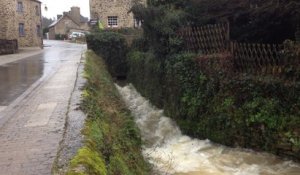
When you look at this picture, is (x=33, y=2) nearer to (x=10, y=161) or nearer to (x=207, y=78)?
(x=207, y=78)

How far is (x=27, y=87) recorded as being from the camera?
14023mm

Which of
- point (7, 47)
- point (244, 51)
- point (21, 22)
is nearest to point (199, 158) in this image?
point (244, 51)

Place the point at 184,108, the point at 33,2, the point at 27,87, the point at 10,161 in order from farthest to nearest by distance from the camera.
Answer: the point at 33,2
the point at 27,87
the point at 184,108
the point at 10,161

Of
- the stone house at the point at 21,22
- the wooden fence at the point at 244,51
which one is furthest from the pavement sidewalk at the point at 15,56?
the wooden fence at the point at 244,51

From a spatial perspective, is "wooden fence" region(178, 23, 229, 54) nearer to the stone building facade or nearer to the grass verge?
the grass verge

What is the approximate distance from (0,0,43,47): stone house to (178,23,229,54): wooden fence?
107 ft

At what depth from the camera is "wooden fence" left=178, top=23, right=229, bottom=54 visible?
1324 cm

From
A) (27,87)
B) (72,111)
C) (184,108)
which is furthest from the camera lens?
(27,87)

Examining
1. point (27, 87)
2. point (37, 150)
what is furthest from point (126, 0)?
point (37, 150)

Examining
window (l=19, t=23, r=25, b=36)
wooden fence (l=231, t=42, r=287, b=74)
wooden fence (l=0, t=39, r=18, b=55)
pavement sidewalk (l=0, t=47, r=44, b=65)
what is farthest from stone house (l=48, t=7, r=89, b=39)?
wooden fence (l=231, t=42, r=287, b=74)

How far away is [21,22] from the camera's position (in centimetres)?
4572

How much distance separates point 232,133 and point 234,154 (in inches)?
25.4

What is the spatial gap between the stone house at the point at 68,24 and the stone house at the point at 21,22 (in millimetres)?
29007

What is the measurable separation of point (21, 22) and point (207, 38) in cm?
3602
